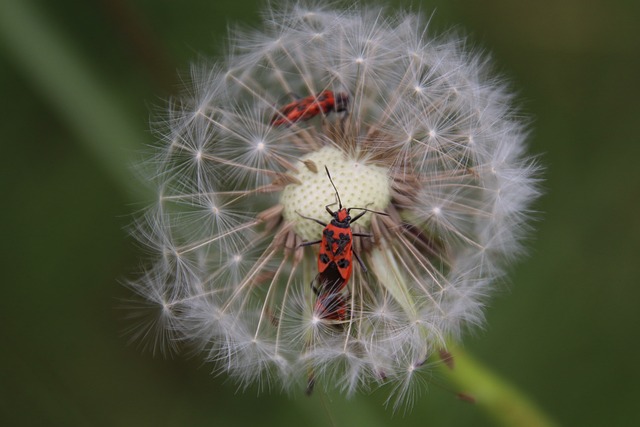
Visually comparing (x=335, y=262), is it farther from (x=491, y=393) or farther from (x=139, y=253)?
(x=139, y=253)

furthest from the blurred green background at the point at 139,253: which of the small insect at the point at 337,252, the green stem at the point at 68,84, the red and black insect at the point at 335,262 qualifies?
the small insect at the point at 337,252

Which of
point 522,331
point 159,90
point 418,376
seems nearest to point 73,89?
point 159,90

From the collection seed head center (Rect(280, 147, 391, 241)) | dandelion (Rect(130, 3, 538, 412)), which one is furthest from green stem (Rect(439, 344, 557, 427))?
seed head center (Rect(280, 147, 391, 241))

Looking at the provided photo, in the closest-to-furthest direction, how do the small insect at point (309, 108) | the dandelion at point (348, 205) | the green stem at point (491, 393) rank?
1. the dandelion at point (348, 205)
2. the small insect at point (309, 108)
3. the green stem at point (491, 393)

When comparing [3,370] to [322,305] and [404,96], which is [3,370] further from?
[404,96]

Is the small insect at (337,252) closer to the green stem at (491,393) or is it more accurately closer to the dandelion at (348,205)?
the dandelion at (348,205)

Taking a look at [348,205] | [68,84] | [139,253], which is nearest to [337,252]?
[348,205]

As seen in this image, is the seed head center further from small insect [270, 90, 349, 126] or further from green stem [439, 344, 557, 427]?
green stem [439, 344, 557, 427]

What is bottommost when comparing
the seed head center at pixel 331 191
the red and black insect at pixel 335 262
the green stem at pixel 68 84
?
the red and black insect at pixel 335 262
